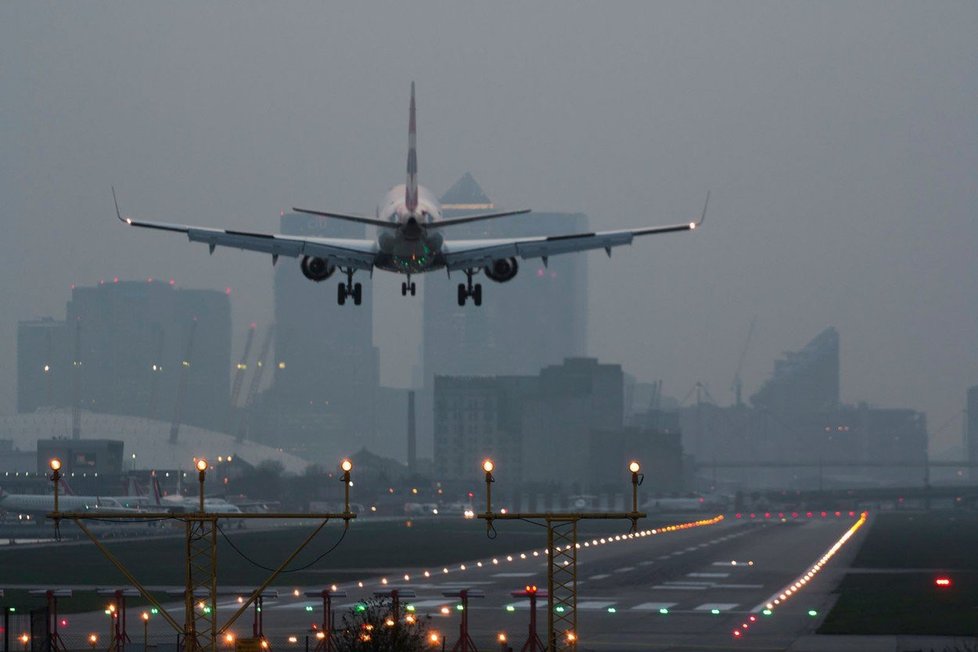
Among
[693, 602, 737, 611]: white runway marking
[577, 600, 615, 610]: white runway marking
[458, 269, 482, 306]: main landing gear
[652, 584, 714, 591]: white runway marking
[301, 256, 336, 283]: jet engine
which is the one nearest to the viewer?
[301, 256, 336, 283]: jet engine

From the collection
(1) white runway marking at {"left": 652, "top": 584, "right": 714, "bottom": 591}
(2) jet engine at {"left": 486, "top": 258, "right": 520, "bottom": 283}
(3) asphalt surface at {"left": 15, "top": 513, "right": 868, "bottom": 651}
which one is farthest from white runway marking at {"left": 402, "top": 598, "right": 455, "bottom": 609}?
(2) jet engine at {"left": 486, "top": 258, "right": 520, "bottom": 283}

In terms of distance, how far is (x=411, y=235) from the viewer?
279 feet

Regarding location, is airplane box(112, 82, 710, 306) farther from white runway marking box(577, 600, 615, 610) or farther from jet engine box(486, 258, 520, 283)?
white runway marking box(577, 600, 615, 610)

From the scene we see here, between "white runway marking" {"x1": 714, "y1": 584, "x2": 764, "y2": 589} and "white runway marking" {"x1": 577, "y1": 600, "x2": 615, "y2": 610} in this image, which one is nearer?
"white runway marking" {"x1": 577, "y1": 600, "x2": 615, "y2": 610}

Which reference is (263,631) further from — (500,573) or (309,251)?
(500,573)

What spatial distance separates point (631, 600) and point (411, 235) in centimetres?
2763

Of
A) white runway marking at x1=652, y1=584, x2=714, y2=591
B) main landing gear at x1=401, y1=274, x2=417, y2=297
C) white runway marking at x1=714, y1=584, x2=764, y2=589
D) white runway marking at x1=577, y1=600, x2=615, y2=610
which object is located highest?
main landing gear at x1=401, y1=274, x2=417, y2=297

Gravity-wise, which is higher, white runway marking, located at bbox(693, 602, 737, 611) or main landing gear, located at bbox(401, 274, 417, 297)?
main landing gear, located at bbox(401, 274, 417, 297)

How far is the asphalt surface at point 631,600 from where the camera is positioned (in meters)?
78.7

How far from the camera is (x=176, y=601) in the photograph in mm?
97000

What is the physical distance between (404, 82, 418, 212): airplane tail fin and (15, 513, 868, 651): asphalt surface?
21.3 m

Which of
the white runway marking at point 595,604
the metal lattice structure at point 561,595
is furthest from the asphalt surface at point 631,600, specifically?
the metal lattice structure at point 561,595

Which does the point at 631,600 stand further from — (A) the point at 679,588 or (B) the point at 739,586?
(B) the point at 739,586

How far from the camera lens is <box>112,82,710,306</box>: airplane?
8556 cm
